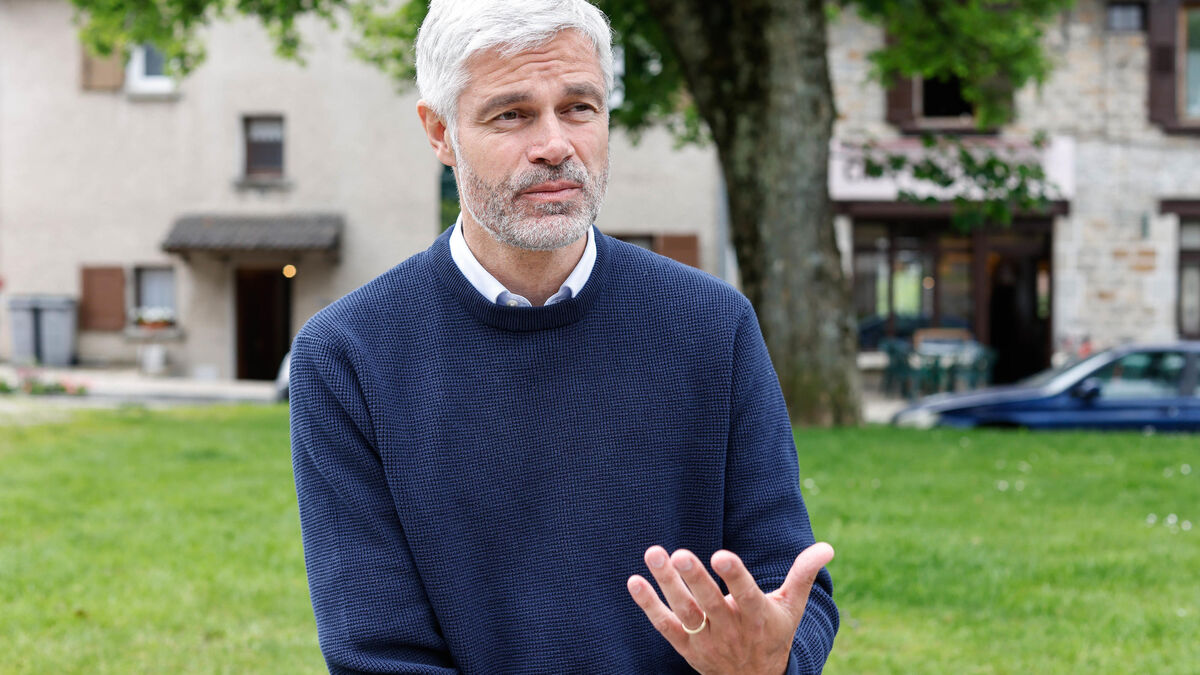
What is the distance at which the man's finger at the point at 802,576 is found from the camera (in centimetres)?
173

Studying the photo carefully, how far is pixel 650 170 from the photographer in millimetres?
23344

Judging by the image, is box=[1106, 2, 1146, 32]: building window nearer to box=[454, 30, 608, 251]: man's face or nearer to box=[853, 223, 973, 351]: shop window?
box=[853, 223, 973, 351]: shop window

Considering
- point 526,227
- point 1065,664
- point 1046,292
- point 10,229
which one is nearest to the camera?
point 526,227

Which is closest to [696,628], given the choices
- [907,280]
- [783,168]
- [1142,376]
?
[783,168]

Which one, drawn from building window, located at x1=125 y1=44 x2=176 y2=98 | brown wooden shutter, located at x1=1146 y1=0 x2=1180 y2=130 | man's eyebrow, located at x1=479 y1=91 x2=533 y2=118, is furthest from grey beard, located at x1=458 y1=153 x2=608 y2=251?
building window, located at x1=125 y1=44 x2=176 y2=98

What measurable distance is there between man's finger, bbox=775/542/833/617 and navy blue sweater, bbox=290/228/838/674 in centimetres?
22

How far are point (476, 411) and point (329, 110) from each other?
23.4 m

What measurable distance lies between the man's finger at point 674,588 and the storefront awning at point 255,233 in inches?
881

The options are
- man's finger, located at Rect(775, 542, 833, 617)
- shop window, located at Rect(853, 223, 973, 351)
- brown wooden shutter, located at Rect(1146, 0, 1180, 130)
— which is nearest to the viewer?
man's finger, located at Rect(775, 542, 833, 617)

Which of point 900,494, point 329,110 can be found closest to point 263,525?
point 900,494

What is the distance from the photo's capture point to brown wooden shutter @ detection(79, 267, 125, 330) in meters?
24.6

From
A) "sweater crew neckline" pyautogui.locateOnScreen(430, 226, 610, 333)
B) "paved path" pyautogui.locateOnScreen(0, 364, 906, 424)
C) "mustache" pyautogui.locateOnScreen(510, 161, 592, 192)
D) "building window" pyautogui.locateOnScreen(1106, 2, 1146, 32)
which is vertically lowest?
"paved path" pyautogui.locateOnScreen(0, 364, 906, 424)

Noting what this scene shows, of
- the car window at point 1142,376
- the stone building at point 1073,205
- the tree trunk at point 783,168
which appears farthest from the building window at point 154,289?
the car window at point 1142,376

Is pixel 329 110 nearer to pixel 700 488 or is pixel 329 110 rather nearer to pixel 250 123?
pixel 250 123
